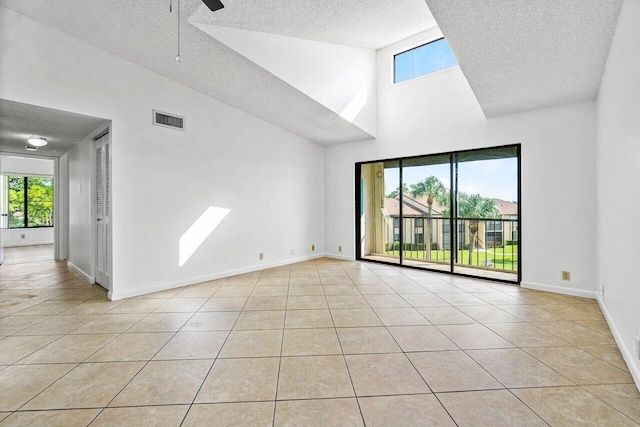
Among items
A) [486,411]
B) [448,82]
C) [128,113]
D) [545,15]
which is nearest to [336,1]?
[545,15]

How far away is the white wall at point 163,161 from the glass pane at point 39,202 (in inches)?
322

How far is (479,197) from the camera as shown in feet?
15.3

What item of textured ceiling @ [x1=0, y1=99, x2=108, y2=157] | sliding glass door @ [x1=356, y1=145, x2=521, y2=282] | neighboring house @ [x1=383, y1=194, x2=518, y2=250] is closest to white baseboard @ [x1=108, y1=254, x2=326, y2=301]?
sliding glass door @ [x1=356, y1=145, x2=521, y2=282]

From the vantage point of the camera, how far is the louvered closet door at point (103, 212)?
361cm

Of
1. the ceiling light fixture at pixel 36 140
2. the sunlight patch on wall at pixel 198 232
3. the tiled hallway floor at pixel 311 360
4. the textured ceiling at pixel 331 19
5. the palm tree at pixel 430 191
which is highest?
the textured ceiling at pixel 331 19

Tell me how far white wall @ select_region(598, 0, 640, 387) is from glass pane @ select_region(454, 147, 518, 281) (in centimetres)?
139

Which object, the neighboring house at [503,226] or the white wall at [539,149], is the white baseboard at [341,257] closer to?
the white wall at [539,149]

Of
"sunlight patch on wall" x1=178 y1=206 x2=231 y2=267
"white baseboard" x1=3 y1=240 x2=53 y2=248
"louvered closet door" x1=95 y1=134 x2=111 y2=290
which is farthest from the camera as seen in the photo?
"white baseboard" x1=3 y1=240 x2=53 y2=248

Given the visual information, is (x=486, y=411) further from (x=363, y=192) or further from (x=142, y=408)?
(x=363, y=192)

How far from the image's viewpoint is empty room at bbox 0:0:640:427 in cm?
181

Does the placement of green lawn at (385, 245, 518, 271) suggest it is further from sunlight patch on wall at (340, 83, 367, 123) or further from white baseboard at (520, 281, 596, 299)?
sunlight patch on wall at (340, 83, 367, 123)

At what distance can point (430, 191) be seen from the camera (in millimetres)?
5180

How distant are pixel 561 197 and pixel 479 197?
112 centimetres

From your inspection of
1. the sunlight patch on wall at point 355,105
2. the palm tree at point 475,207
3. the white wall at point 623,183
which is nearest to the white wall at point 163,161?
the sunlight patch on wall at point 355,105
